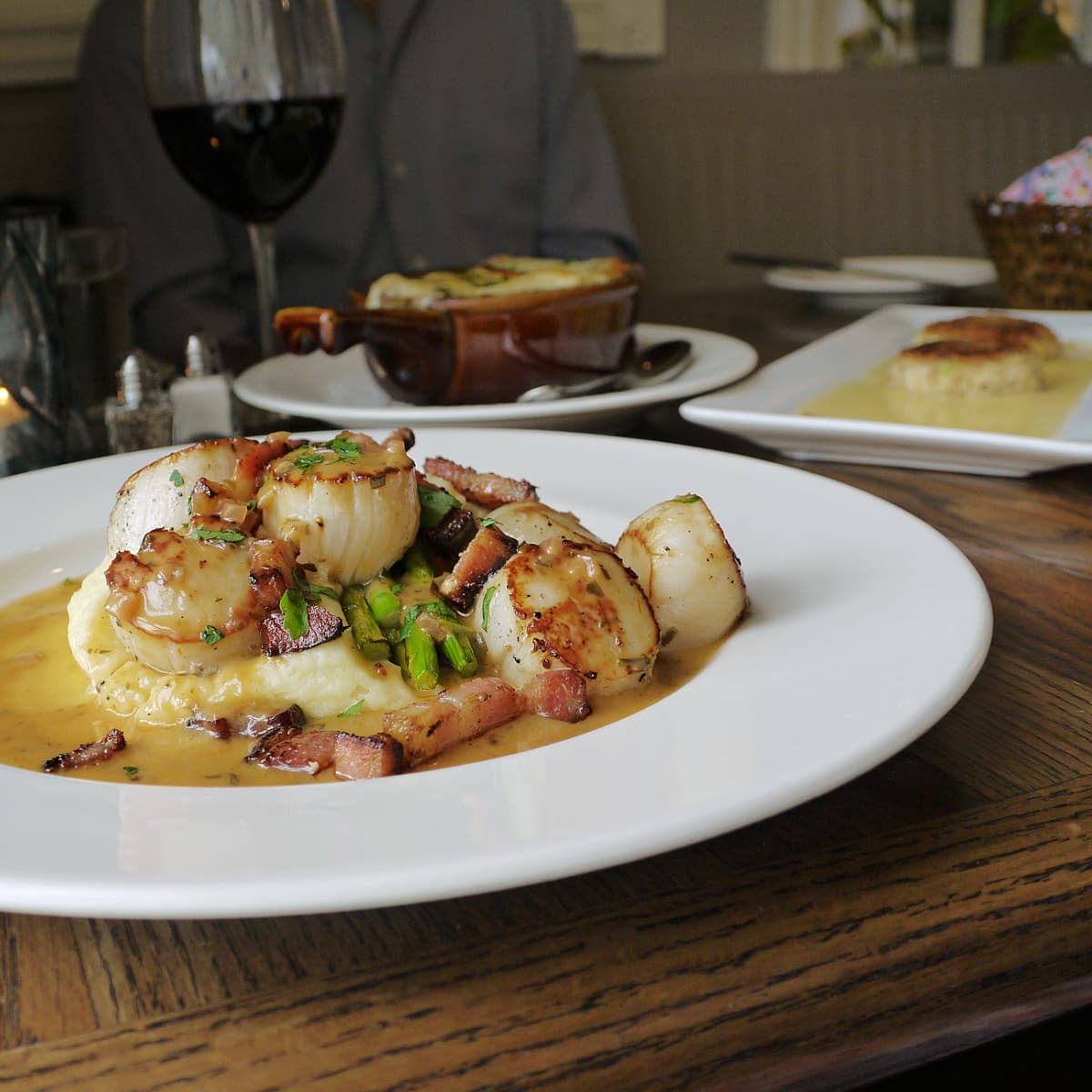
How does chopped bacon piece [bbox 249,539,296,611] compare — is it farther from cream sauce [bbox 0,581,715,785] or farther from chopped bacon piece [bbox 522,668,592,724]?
chopped bacon piece [bbox 522,668,592,724]

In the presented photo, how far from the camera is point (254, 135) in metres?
1.82

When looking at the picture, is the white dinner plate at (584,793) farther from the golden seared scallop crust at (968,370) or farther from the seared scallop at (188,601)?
the golden seared scallop crust at (968,370)

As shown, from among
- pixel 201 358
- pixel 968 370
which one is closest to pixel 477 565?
pixel 201 358

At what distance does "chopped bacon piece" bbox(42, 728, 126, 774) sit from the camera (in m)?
0.79

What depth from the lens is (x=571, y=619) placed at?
88 centimetres

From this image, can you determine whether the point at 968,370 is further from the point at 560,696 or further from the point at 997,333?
the point at 560,696

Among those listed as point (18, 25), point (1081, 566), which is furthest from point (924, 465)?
point (18, 25)

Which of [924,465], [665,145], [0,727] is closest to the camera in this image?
[0,727]

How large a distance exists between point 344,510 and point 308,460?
8cm

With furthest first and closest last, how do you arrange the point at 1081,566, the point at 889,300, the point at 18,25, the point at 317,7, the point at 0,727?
the point at 18,25 → the point at 889,300 → the point at 317,7 → the point at 1081,566 → the point at 0,727

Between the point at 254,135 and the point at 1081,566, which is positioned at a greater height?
the point at 254,135

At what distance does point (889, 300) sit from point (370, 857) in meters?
→ 2.30

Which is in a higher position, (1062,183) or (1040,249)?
(1062,183)

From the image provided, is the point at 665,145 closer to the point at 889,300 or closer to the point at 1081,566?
the point at 889,300
